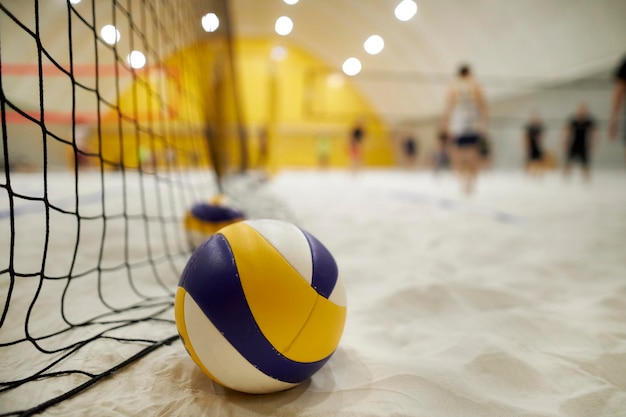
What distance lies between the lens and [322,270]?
102 centimetres

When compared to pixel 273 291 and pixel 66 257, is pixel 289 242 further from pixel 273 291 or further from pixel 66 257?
pixel 66 257

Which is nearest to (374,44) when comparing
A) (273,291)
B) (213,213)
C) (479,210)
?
(213,213)

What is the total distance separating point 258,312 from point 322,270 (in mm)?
205

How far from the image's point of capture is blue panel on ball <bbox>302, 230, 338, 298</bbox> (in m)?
0.99

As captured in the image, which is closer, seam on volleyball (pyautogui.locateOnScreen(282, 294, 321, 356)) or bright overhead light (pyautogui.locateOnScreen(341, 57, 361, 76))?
seam on volleyball (pyautogui.locateOnScreen(282, 294, 321, 356))

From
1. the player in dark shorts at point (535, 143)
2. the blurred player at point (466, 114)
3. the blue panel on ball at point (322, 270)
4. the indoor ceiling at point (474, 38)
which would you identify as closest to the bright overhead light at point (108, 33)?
the blue panel on ball at point (322, 270)

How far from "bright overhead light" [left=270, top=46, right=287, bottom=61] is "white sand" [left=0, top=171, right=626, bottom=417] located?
13.6m

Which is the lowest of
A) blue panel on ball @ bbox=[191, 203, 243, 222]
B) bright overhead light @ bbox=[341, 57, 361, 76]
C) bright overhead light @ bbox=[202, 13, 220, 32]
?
blue panel on ball @ bbox=[191, 203, 243, 222]

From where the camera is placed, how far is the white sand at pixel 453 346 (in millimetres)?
954

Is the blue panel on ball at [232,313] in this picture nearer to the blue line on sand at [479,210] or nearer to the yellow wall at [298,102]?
the blue line on sand at [479,210]

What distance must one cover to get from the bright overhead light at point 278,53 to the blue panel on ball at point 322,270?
14.7 meters

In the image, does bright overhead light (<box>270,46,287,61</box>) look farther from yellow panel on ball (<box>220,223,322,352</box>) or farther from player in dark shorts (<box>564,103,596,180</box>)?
yellow panel on ball (<box>220,223,322,352</box>)

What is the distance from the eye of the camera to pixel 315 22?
13.5 metres

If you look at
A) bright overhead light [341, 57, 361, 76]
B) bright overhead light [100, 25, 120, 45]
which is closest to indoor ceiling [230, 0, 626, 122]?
bright overhead light [341, 57, 361, 76]
